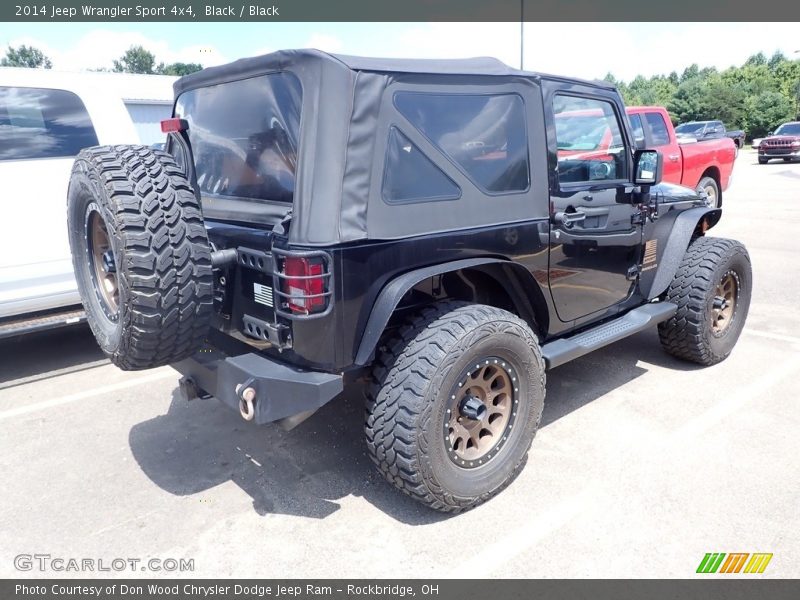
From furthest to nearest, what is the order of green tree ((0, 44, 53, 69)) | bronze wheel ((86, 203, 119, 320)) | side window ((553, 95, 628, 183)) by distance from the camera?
1. green tree ((0, 44, 53, 69))
2. side window ((553, 95, 628, 183))
3. bronze wheel ((86, 203, 119, 320))

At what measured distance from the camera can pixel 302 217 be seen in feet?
8.14

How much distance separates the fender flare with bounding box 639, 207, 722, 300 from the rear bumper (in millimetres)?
2642

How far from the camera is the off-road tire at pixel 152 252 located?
248 cm

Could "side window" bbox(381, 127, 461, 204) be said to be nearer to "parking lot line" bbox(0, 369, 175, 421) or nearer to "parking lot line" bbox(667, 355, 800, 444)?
"parking lot line" bbox(667, 355, 800, 444)

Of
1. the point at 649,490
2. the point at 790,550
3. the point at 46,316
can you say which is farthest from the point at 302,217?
the point at 46,316

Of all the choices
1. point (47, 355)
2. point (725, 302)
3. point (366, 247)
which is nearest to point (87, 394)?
point (47, 355)

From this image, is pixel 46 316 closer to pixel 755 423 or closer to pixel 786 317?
pixel 755 423

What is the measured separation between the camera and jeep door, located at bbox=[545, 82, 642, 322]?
3.40 meters

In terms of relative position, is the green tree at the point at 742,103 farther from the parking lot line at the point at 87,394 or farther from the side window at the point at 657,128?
the parking lot line at the point at 87,394

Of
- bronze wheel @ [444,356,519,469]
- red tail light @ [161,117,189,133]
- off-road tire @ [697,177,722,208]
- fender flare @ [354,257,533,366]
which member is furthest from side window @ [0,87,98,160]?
off-road tire @ [697,177,722,208]

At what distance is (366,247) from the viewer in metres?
2.56

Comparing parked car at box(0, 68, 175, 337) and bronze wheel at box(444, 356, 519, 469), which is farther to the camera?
parked car at box(0, 68, 175, 337)

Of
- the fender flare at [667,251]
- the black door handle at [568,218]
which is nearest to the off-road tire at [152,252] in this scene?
the black door handle at [568,218]

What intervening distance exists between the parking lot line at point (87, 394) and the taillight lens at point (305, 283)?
270 centimetres
